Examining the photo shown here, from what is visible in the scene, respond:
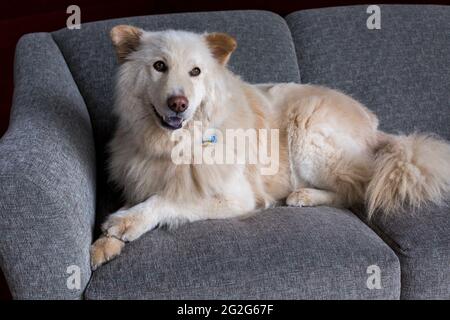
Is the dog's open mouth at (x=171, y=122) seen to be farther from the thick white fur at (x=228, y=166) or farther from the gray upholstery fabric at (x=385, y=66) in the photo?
the gray upholstery fabric at (x=385, y=66)

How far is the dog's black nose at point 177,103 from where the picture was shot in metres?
1.69

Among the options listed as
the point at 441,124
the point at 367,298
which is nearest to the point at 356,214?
the point at 367,298

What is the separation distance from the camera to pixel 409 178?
190 centimetres

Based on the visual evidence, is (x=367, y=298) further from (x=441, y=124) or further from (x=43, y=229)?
(x=441, y=124)

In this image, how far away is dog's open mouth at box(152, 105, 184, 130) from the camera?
176 cm

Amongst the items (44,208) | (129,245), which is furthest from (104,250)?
(44,208)

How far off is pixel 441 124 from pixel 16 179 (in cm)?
205

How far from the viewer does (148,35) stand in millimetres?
1896

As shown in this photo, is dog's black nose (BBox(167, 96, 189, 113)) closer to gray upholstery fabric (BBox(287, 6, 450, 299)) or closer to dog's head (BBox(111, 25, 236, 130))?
dog's head (BBox(111, 25, 236, 130))

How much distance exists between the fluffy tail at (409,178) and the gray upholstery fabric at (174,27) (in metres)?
0.78
